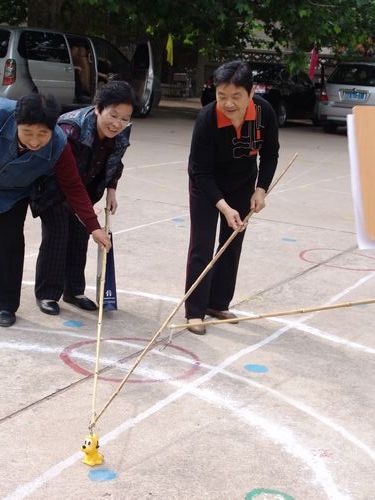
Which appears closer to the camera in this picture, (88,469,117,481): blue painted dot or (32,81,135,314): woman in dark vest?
(88,469,117,481): blue painted dot

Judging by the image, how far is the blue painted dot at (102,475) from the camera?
2854 mm

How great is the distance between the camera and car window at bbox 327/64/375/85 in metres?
16.9

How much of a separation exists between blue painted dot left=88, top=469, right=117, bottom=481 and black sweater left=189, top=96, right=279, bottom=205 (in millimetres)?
1792

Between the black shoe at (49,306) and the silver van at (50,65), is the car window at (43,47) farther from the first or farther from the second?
the black shoe at (49,306)

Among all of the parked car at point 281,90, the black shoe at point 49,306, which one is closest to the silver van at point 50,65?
the parked car at point 281,90

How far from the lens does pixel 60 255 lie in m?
4.50

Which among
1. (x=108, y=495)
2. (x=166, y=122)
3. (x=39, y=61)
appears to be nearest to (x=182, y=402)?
(x=108, y=495)

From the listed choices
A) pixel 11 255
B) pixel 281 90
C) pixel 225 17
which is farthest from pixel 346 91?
pixel 11 255

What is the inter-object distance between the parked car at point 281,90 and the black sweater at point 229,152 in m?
13.9

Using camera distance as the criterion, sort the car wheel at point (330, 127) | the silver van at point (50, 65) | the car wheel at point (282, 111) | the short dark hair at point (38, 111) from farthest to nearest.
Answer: the car wheel at point (282, 111)
the car wheel at point (330, 127)
the silver van at point (50, 65)
the short dark hair at point (38, 111)

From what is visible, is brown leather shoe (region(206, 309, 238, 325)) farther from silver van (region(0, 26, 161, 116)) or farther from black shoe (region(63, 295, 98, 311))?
silver van (region(0, 26, 161, 116))

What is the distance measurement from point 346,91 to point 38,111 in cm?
1392

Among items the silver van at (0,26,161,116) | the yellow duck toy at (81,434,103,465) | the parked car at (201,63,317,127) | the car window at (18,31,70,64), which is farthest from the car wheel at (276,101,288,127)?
the yellow duck toy at (81,434,103,465)

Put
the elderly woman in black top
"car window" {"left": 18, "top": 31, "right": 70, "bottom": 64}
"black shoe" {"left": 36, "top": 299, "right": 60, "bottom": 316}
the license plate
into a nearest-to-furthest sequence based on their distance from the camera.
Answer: the elderly woman in black top → "black shoe" {"left": 36, "top": 299, "right": 60, "bottom": 316} → "car window" {"left": 18, "top": 31, "right": 70, "bottom": 64} → the license plate
